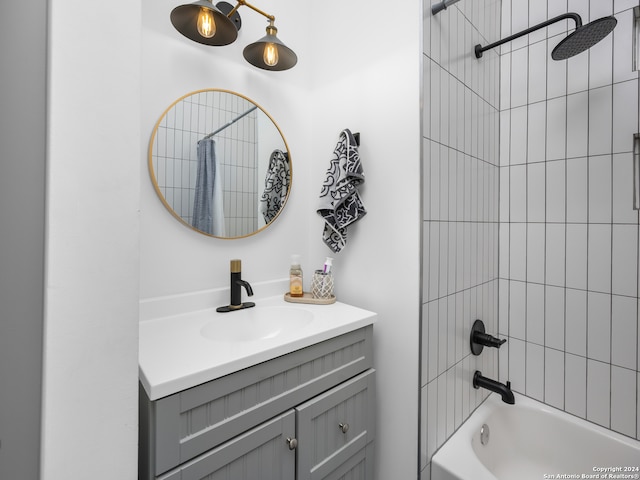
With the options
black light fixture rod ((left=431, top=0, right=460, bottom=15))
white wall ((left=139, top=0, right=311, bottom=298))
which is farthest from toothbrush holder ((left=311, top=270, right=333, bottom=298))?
black light fixture rod ((left=431, top=0, right=460, bottom=15))

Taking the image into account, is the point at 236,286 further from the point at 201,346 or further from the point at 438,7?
the point at 438,7

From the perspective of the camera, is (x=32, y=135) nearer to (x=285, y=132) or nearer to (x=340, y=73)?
(x=285, y=132)

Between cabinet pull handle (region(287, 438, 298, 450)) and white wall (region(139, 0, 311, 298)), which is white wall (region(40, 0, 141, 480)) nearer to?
cabinet pull handle (region(287, 438, 298, 450))

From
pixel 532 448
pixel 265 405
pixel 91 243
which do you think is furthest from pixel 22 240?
pixel 532 448

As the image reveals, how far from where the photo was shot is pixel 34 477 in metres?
0.42

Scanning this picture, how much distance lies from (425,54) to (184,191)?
1.00 m

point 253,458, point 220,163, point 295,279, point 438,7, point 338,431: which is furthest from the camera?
point 295,279

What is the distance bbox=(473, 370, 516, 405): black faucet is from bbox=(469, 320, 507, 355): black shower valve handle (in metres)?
0.12

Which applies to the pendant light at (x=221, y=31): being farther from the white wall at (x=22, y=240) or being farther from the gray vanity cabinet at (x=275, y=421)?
the gray vanity cabinet at (x=275, y=421)

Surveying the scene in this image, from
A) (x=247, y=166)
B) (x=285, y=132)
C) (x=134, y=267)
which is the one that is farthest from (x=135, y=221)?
(x=285, y=132)

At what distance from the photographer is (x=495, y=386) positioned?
136 cm

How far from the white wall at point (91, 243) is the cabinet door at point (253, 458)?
251mm

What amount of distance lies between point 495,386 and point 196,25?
188 cm

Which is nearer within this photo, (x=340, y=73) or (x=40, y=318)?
(x=40, y=318)
